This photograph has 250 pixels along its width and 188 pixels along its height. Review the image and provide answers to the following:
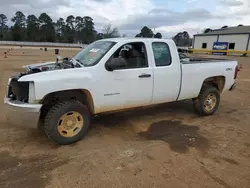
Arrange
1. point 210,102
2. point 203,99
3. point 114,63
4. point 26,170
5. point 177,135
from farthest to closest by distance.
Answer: point 210,102 < point 203,99 < point 177,135 < point 114,63 < point 26,170

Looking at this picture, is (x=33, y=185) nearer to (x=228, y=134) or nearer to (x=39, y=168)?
(x=39, y=168)

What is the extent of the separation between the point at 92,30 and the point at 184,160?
93.6 m

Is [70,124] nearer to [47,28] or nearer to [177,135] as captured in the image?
[177,135]

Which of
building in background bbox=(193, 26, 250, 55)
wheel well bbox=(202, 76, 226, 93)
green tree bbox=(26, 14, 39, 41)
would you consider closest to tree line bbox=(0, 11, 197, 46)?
green tree bbox=(26, 14, 39, 41)

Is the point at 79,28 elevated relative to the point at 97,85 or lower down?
elevated

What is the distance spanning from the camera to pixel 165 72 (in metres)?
4.64

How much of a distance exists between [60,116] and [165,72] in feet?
7.76

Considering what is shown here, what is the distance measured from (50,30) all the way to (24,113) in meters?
86.9

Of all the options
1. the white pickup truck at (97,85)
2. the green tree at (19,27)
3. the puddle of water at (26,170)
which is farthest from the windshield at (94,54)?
the green tree at (19,27)

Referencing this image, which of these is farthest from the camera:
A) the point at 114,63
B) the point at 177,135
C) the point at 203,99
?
the point at 203,99

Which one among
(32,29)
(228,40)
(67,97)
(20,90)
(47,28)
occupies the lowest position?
(67,97)

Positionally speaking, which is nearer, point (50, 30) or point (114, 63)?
point (114, 63)

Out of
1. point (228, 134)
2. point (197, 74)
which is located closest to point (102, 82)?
point (197, 74)

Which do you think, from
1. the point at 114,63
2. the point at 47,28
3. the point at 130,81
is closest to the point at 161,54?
the point at 130,81
